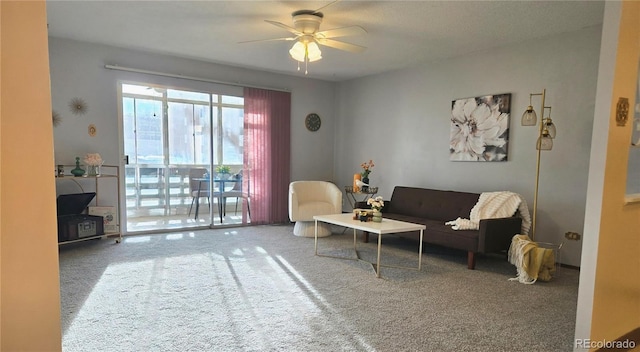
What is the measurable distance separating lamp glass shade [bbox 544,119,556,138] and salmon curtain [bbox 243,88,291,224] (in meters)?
3.85

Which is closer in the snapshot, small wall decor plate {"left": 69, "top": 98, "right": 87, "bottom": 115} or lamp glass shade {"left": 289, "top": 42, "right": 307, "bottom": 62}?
lamp glass shade {"left": 289, "top": 42, "right": 307, "bottom": 62}

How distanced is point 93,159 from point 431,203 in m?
4.28

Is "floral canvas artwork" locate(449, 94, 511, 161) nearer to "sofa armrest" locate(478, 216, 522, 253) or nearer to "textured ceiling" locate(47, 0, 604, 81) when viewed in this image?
"textured ceiling" locate(47, 0, 604, 81)

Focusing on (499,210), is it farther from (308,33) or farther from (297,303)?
(308,33)

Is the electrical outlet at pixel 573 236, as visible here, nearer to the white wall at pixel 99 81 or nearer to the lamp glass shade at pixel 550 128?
the lamp glass shade at pixel 550 128

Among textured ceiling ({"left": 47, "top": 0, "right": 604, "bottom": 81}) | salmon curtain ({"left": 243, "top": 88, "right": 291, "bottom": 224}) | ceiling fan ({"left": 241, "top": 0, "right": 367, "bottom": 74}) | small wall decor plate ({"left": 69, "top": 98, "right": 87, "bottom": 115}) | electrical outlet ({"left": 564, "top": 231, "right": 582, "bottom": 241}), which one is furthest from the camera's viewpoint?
salmon curtain ({"left": 243, "top": 88, "right": 291, "bottom": 224})

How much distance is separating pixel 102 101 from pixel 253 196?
2517mm

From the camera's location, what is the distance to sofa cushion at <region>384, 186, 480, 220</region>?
14.1 feet

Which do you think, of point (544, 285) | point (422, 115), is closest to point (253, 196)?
point (422, 115)

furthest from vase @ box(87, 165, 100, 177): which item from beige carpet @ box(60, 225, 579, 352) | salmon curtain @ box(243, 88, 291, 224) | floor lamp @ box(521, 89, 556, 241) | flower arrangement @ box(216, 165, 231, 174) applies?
floor lamp @ box(521, 89, 556, 241)

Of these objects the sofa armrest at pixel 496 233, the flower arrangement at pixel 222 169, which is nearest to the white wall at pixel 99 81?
the flower arrangement at pixel 222 169

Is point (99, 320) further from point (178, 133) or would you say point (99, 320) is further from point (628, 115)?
point (178, 133)

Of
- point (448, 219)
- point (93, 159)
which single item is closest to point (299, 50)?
point (448, 219)

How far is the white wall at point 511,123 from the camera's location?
12.2 ft
